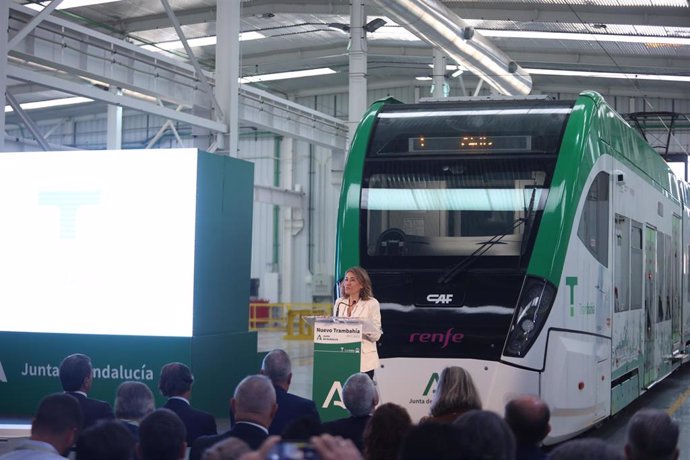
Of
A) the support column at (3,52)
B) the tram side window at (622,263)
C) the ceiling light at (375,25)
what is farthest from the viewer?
the ceiling light at (375,25)

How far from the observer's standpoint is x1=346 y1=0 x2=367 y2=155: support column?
69.4 ft

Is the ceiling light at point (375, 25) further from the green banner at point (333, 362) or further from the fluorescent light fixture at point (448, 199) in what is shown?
the green banner at point (333, 362)

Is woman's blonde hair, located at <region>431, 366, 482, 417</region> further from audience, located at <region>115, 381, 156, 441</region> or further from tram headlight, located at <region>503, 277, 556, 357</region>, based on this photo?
tram headlight, located at <region>503, 277, 556, 357</region>

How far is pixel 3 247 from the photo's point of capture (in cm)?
1310

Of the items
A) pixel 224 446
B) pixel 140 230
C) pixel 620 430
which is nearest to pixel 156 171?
pixel 140 230

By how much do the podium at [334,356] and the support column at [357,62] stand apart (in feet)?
39.1

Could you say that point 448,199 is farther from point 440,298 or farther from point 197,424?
point 197,424

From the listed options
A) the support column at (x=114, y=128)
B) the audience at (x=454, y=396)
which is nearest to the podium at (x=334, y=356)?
the audience at (x=454, y=396)

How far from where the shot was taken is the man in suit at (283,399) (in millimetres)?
6938

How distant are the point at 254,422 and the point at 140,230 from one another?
7.52 m

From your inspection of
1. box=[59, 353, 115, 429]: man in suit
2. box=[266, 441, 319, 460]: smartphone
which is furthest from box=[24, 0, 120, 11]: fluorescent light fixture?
box=[266, 441, 319, 460]: smartphone

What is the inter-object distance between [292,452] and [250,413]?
2804 mm

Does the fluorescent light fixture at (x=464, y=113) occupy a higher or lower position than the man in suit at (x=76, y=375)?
higher

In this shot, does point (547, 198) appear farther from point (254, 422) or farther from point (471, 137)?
point (254, 422)
